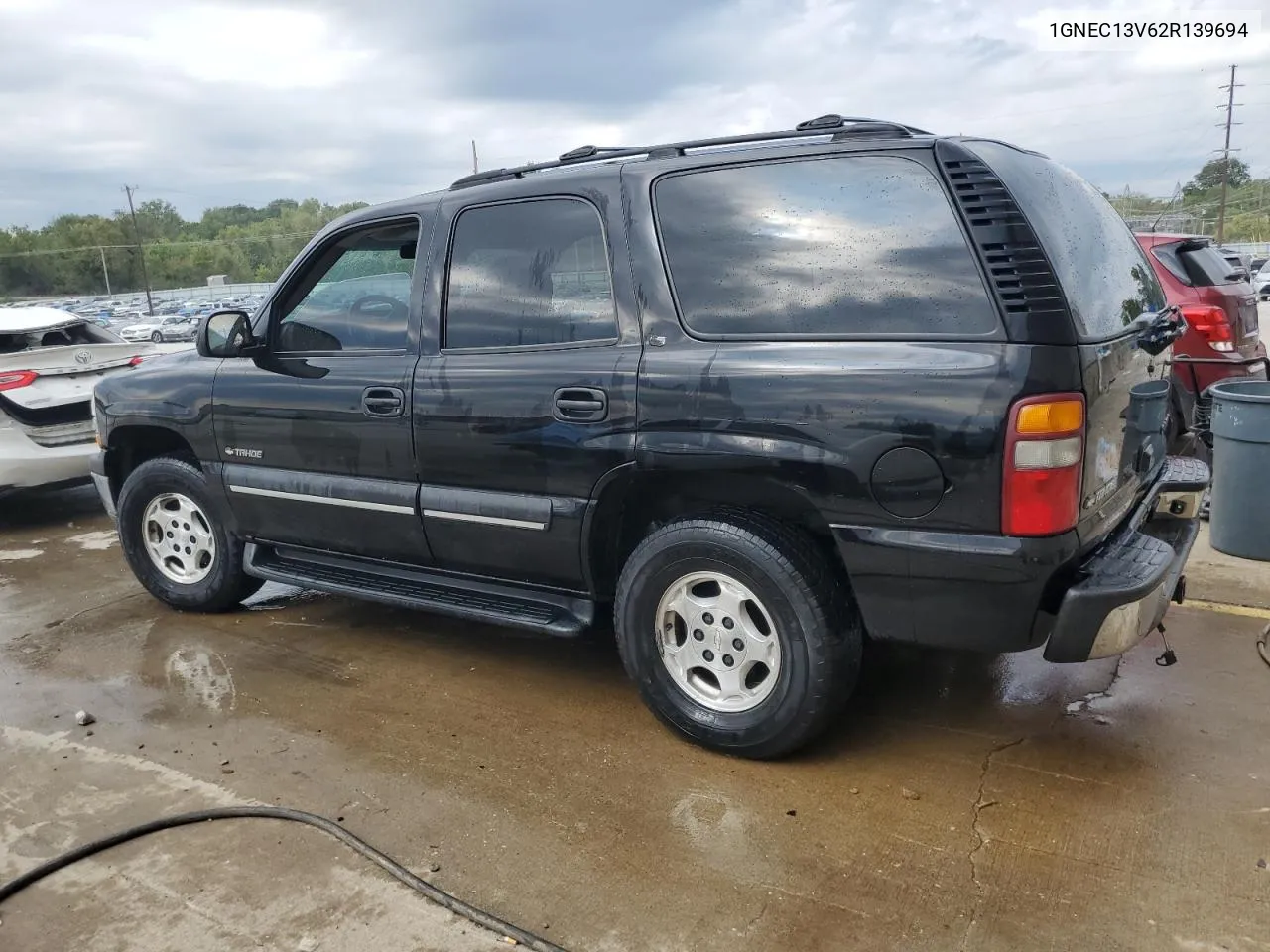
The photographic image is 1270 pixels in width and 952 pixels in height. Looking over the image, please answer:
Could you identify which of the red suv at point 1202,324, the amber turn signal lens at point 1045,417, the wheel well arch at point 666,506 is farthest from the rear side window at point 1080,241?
the red suv at point 1202,324

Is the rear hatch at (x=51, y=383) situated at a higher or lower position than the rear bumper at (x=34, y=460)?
higher

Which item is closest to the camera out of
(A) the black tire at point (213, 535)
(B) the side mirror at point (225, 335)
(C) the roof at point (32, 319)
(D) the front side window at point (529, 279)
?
(D) the front side window at point (529, 279)

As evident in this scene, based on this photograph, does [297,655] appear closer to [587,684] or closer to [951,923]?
[587,684]

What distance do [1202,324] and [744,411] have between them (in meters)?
5.03

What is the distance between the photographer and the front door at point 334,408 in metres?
3.93

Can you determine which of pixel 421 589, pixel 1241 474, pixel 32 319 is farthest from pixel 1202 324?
pixel 32 319

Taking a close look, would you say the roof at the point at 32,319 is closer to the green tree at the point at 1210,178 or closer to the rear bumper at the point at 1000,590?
the rear bumper at the point at 1000,590

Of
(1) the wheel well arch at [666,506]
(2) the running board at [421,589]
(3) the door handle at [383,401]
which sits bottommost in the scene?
(2) the running board at [421,589]

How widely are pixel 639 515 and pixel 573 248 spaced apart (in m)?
0.99

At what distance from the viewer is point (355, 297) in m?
4.19

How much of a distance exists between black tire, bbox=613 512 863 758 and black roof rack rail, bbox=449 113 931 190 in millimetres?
1258

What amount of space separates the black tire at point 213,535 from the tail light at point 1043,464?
11.8ft

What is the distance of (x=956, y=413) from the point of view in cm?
272

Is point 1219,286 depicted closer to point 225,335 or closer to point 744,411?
point 744,411
